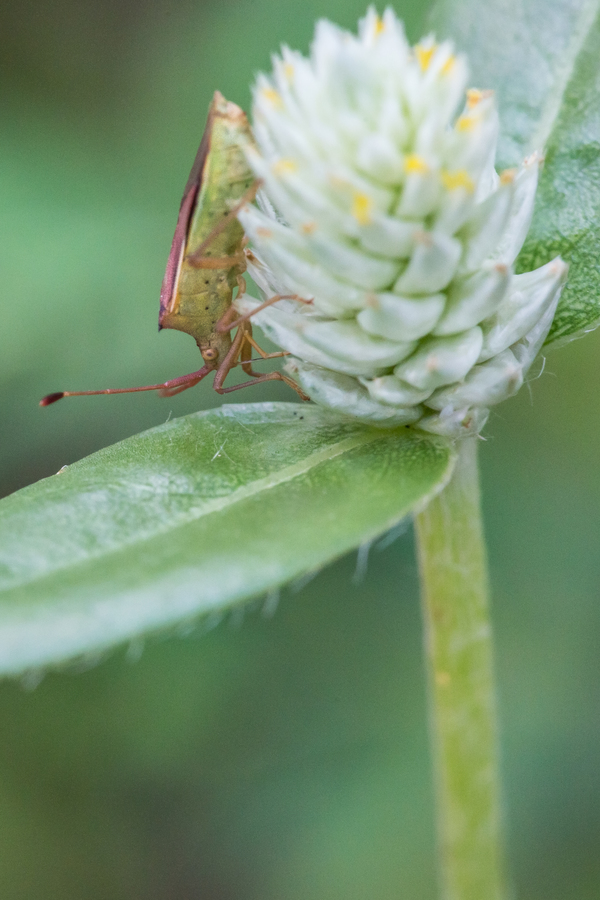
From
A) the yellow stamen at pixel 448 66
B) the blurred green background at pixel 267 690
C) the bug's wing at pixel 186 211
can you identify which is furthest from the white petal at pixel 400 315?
the blurred green background at pixel 267 690

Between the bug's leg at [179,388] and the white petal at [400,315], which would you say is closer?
the white petal at [400,315]

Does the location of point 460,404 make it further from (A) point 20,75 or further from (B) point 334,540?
(A) point 20,75

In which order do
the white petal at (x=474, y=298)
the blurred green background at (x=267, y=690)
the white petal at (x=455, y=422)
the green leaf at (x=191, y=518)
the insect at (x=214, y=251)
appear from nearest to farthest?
the green leaf at (x=191, y=518) < the white petal at (x=474, y=298) < the white petal at (x=455, y=422) < the insect at (x=214, y=251) < the blurred green background at (x=267, y=690)

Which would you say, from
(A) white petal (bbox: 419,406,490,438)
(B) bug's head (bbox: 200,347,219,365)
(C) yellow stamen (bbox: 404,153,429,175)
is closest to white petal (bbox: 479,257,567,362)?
(A) white petal (bbox: 419,406,490,438)

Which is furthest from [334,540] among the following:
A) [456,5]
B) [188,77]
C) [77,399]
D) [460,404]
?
[188,77]

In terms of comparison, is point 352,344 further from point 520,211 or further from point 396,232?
point 520,211

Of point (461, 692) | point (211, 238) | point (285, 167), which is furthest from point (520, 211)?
point (461, 692)

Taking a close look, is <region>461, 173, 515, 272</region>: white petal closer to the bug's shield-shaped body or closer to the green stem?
the green stem

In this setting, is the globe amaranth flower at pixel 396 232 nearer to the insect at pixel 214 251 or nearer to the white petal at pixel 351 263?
the white petal at pixel 351 263
